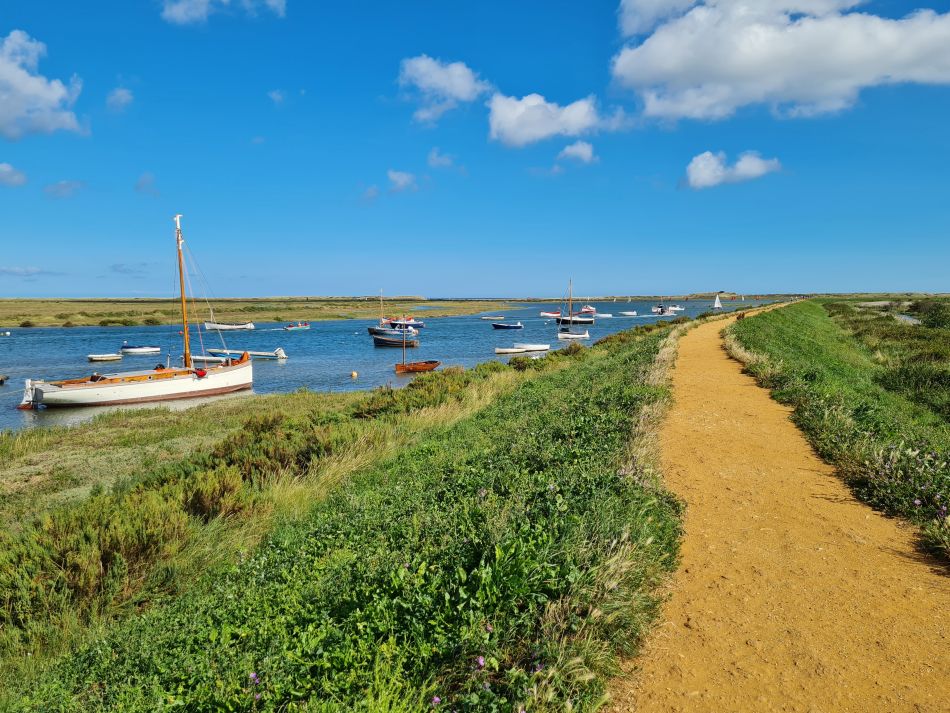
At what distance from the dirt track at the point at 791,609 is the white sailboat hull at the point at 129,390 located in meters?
26.8

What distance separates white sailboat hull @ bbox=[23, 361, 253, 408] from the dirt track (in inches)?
1055

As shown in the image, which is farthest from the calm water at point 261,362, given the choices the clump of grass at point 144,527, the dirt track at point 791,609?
the dirt track at point 791,609

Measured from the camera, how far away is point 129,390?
26.0 meters

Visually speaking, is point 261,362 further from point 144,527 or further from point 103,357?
point 144,527

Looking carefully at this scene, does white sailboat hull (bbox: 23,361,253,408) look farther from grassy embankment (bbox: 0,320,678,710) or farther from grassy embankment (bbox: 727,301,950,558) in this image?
grassy embankment (bbox: 727,301,950,558)

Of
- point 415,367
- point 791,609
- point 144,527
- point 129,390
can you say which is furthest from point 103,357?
point 791,609

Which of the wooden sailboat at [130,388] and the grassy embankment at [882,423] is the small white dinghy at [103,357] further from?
the grassy embankment at [882,423]

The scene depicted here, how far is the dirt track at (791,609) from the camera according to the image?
324 centimetres

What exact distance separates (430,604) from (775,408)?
9.34m

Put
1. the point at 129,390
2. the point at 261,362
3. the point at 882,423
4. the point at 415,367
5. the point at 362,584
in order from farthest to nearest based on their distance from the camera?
the point at 261,362, the point at 415,367, the point at 129,390, the point at 882,423, the point at 362,584

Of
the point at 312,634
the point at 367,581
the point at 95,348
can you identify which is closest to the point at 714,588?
the point at 367,581

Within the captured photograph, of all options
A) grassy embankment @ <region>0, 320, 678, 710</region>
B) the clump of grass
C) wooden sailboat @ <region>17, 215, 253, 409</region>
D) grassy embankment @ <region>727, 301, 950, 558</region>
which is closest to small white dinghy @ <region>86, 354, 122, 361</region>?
wooden sailboat @ <region>17, 215, 253, 409</region>

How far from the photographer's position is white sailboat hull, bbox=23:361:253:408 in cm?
2528

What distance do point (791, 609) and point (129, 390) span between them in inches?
1142
